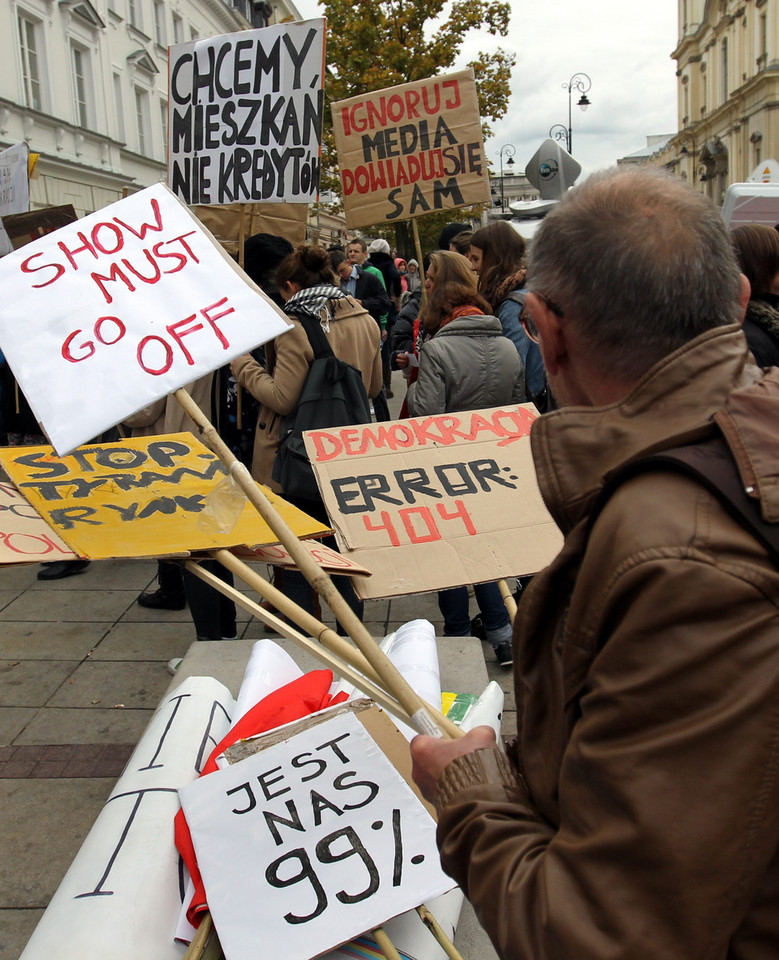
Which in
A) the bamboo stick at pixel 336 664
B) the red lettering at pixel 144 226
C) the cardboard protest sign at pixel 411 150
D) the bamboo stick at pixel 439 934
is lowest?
the bamboo stick at pixel 439 934

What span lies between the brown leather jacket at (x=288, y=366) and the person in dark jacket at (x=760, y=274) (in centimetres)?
164

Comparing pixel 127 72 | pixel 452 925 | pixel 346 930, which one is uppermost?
pixel 127 72

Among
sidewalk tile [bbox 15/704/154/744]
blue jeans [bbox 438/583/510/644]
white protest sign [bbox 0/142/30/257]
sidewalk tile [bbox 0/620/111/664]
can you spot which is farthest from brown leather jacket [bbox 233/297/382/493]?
white protest sign [bbox 0/142/30/257]

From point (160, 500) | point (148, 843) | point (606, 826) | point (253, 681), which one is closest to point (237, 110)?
point (160, 500)

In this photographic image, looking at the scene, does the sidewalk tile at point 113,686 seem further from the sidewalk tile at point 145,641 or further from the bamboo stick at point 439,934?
the bamboo stick at point 439,934

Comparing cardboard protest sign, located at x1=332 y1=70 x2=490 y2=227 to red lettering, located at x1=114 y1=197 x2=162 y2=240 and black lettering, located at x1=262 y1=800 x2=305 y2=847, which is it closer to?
red lettering, located at x1=114 y1=197 x2=162 y2=240

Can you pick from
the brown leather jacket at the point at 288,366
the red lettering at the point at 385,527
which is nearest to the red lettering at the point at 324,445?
the red lettering at the point at 385,527

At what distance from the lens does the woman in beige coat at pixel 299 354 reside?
3848 mm

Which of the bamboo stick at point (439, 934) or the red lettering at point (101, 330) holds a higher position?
the red lettering at point (101, 330)

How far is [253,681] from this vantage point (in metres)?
2.51

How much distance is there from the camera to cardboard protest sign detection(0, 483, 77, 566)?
6.59 feet

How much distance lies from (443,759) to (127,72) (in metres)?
29.2

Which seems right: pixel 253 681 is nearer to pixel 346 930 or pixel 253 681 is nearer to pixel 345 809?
pixel 345 809

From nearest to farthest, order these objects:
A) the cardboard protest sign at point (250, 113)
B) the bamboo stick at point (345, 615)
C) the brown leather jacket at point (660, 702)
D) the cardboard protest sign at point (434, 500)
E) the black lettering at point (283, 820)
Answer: the brown leather jacket at point (660, 702)
the bamboo stick at point (345, 615)
the black lettering at point (283, 820)
the cardboard protest sign at point (434, 500)
the cardboard protest sign at point (250, 113)
